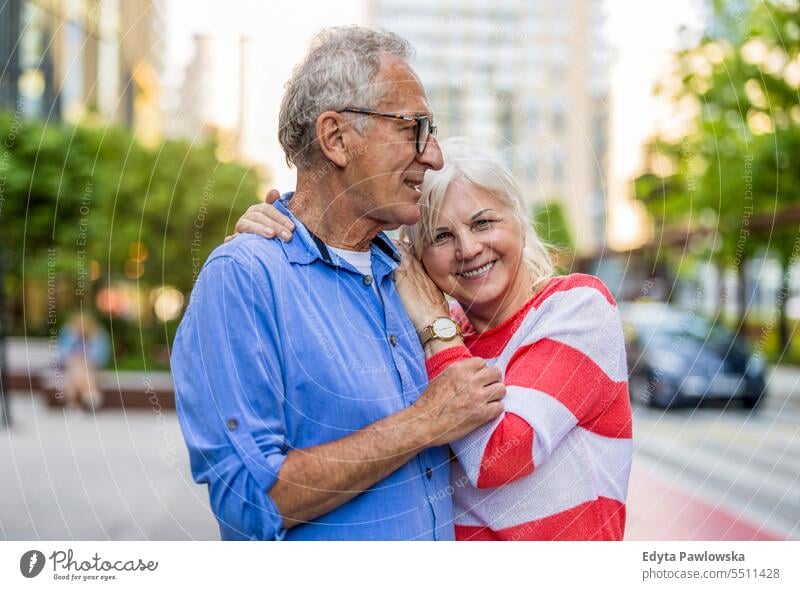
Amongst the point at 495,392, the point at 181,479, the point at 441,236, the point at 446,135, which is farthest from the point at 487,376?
the point at 181,479

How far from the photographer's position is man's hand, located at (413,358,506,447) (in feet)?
6.42

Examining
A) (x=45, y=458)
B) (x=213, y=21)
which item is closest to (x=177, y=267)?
(x=45, y=458)

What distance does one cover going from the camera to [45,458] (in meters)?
9.57

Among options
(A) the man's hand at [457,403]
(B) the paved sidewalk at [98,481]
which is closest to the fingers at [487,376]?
(A) the man's hand at [457,403]

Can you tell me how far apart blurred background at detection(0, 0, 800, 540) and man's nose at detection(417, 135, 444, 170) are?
38cm

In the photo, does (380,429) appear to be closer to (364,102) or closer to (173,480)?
(364,102)

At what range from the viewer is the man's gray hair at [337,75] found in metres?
2.04

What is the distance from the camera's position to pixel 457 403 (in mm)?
1964

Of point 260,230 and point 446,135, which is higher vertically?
point 446,135

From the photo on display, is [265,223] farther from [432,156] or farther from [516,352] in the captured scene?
[516,352]

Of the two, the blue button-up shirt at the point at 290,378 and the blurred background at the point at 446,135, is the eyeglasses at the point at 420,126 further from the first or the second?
the blurred background at the point at 446,135

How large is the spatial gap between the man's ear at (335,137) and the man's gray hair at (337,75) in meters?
0.02

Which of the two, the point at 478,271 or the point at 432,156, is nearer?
the point at 432,156

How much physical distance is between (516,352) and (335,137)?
617 millimetres
